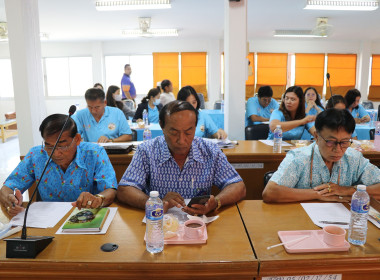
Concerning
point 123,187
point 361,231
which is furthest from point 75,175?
point 361,231

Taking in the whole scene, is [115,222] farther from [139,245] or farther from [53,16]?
[53,16]

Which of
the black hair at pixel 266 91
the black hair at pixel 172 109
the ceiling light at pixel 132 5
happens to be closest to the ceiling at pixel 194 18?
the ceiling light at pixel 132 5

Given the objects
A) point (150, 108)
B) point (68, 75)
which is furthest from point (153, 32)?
point (68, 75)

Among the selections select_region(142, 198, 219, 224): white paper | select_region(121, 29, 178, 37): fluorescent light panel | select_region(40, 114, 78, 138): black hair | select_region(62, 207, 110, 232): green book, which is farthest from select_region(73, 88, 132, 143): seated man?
select_region(121, 29, 178, 37): fluorescent light panel

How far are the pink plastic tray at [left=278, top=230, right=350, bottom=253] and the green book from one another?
2.52 ft

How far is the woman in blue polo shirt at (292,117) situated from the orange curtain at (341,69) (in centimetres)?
704

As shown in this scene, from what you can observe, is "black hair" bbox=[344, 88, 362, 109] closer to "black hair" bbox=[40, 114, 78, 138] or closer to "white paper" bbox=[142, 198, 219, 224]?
"white paper" bbox=[142, 198, 219, 224]

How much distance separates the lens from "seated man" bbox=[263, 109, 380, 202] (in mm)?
1611

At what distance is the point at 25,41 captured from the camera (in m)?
3.41

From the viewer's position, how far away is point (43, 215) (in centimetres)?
146

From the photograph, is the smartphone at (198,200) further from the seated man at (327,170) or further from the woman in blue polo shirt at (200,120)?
the woman in blue polo shirt at (200,120)

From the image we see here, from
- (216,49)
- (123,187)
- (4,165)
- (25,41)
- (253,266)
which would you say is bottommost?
(4,165)

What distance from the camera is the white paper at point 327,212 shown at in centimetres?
141

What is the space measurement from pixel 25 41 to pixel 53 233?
2860 mm
